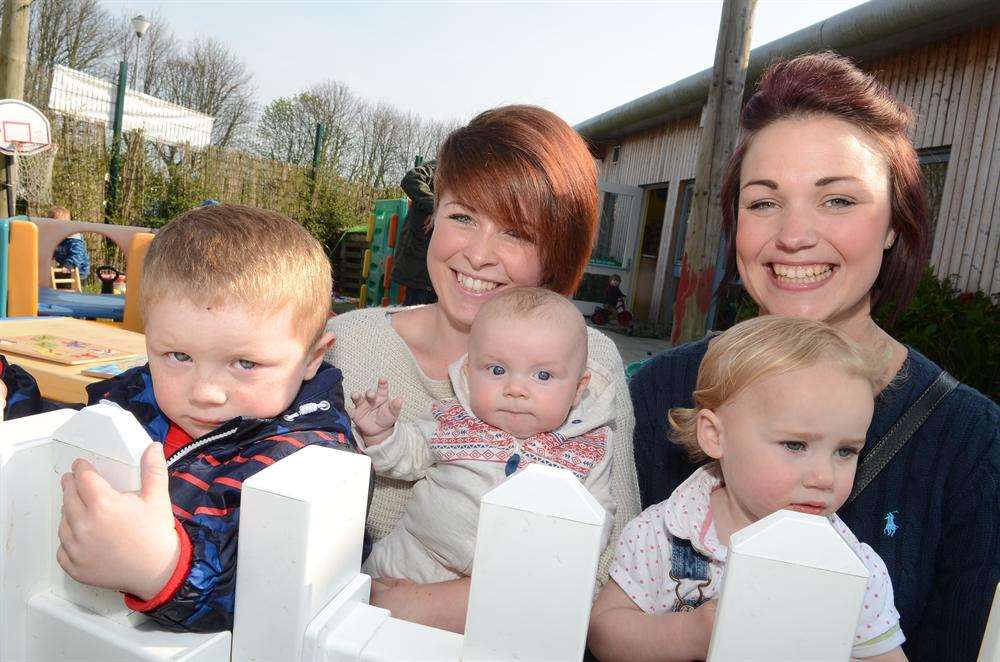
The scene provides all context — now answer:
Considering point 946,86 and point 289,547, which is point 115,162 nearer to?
point 946,86

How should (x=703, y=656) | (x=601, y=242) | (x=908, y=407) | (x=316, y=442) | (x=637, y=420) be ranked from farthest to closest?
(x=601, y=242) → (x=637, y=420) → (x=908, y=407) → (x=316, y=442) → (x=703, y=656)

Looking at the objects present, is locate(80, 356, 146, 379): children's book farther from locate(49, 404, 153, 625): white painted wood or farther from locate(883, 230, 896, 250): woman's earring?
locate(883, 230, 896, 250): woman's earring

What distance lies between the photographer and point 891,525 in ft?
5.12

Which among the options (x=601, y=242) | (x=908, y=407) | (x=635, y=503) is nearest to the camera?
(x=908, y=407)

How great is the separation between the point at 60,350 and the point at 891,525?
153 inches

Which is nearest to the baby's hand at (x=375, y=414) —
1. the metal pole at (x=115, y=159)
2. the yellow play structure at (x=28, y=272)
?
the yellow play structure at (x=28, y=272)

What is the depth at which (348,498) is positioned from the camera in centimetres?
93

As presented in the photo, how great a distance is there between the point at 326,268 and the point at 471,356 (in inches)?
17.2

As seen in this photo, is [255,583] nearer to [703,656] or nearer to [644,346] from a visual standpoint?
[703,656]

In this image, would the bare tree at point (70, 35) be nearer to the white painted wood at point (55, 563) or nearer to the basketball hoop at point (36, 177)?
the basketball hoop at point (36, 177)

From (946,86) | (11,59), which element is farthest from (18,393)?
(11,59)

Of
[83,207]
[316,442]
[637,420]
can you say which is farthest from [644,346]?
[83,207]

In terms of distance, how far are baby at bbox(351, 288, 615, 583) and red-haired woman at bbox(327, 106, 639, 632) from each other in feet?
0.48

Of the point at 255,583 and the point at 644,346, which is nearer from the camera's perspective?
the point at 255,583
